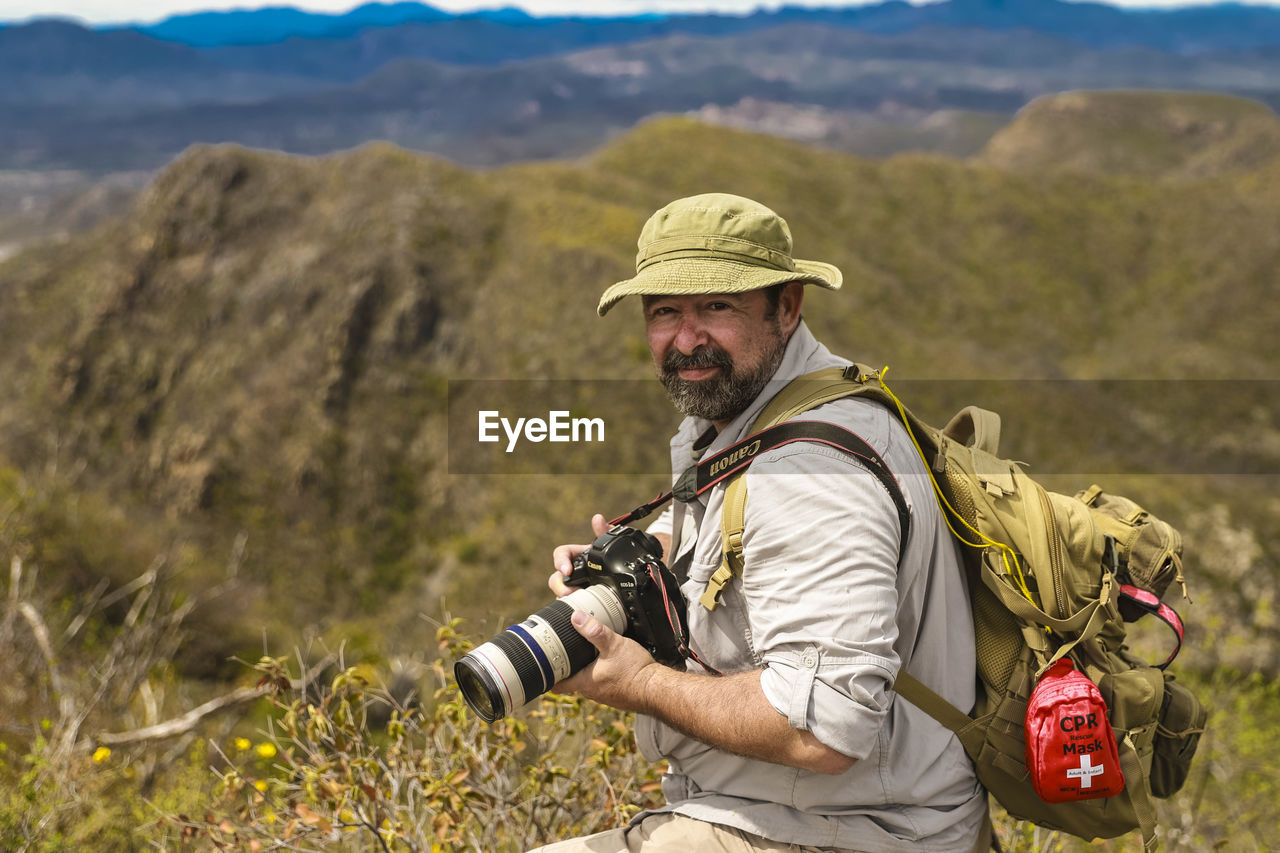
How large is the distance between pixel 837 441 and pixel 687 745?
35.4 inches

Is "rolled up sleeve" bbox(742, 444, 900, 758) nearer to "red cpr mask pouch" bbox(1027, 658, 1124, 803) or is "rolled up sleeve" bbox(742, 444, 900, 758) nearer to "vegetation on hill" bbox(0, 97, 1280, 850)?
"red cpr mask pouch" bbox(1027, 658, 1124, 803)

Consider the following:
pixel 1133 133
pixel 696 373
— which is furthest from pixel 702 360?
pixel 1133 133

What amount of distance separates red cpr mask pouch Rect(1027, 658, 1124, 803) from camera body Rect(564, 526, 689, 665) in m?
0.86

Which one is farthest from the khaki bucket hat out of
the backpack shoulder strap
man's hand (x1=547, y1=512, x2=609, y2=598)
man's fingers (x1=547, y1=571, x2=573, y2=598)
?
man's fingers (x1=547, y1=571, x2=573, y2=598)

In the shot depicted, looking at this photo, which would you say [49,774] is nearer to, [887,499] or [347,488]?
[887,499]

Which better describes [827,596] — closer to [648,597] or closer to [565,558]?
[648,597]

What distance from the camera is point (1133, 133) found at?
154 metres

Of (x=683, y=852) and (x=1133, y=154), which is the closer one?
(x=683, y=852)

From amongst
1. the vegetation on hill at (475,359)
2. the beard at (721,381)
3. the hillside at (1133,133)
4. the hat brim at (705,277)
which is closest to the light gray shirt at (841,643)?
the beard at (721,381)

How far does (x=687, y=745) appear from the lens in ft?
7.79

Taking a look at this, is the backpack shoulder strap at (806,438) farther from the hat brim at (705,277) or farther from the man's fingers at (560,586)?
the man's fingers at (560,586)

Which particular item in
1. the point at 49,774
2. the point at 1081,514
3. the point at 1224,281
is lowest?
the point at 1224,281

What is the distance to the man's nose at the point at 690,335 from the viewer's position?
2531 millimetres

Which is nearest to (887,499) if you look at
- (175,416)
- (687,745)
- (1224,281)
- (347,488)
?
(687,745)
